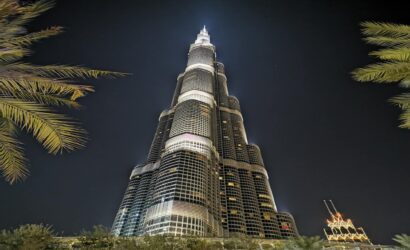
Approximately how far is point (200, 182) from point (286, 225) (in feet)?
186

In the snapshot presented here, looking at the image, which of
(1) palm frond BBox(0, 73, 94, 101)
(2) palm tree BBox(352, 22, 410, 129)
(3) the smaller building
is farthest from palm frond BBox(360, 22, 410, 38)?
(3) the smaller building

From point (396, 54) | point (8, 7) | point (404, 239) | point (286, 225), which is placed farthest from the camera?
point (286, 225)

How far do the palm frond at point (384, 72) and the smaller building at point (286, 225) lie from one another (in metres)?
126

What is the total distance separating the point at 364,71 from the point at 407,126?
2.00 metres

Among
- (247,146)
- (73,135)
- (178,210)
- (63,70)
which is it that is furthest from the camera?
(247,146)

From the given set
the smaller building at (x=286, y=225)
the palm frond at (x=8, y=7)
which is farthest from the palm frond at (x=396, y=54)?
the smaller building at (x=286, y=225)

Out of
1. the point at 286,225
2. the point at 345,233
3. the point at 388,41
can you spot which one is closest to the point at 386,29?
the point at 388,41

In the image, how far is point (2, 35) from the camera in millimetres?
5051

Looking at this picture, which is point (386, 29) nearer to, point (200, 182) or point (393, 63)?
point (393, 63)

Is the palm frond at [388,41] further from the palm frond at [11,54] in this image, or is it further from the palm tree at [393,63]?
the palm frond at [11,54]

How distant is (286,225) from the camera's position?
404 ft

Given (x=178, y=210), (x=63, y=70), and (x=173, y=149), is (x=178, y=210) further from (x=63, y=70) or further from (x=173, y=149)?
(x=63, y=70)

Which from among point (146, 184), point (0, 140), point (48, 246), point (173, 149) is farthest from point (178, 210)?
point (0, 140)

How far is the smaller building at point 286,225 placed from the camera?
11891cm
